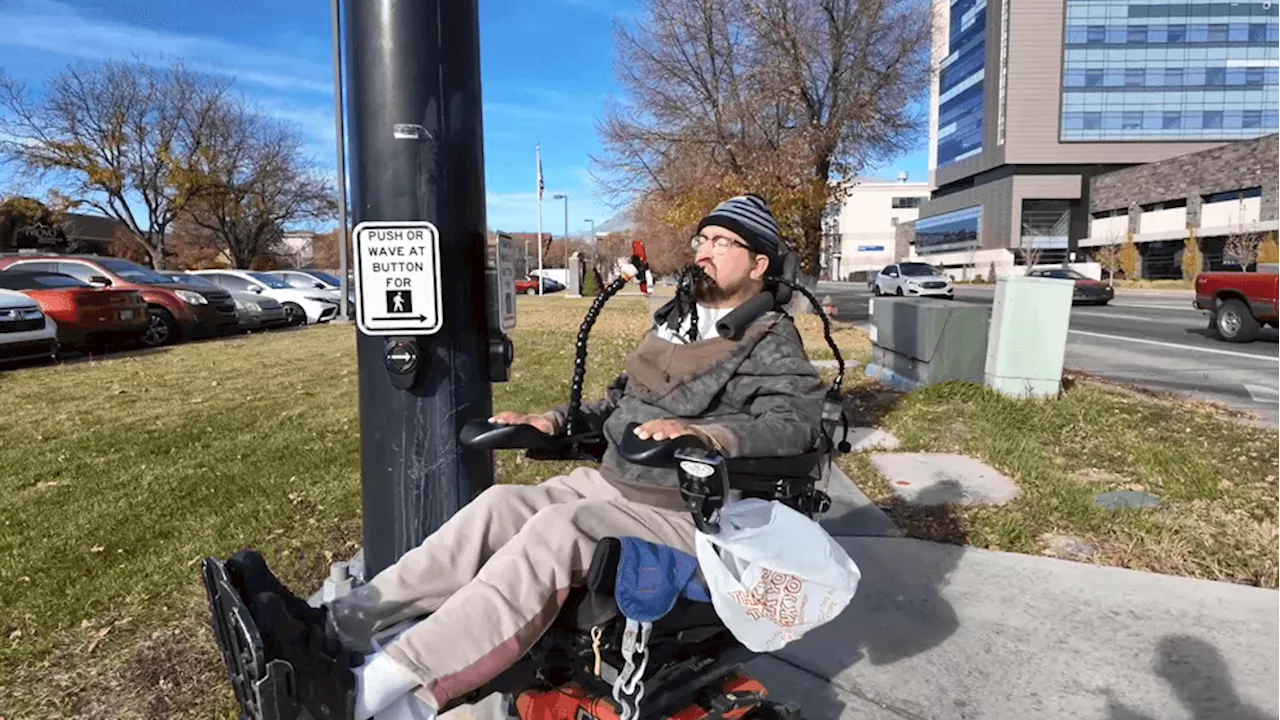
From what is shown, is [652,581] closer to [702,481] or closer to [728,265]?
[702,481]

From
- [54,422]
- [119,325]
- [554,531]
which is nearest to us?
[554,531]

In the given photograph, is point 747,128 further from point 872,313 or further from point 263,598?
Answer: point 263,598

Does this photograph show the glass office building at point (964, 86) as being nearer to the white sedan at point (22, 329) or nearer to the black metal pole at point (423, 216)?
the white sedan at point (22, 329)

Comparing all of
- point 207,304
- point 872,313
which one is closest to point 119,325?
point 207,304

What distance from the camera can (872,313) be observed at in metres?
9.48

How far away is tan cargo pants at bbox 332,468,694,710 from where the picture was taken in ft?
5.87

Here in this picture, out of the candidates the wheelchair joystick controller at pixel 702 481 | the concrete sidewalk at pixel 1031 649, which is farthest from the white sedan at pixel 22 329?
the wheelchair joystick controller at pixel 702 481

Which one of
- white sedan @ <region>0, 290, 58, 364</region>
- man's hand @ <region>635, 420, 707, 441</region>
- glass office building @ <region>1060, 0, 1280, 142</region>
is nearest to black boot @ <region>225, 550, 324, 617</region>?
man's hand @ <region>635, 420, 707, 441</region>

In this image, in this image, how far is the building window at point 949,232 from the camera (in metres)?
81.2

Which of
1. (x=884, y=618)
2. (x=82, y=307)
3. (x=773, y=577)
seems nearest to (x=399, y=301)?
(x=773, y=577)

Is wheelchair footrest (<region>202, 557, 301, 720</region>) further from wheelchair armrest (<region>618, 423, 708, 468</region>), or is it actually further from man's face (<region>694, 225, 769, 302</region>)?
man's face (<region>694, 225, 769, 302</region>)

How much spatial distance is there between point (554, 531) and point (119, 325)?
41.6 feet

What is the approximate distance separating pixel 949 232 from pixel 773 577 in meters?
92.3

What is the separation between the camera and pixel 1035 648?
9.62 ft
